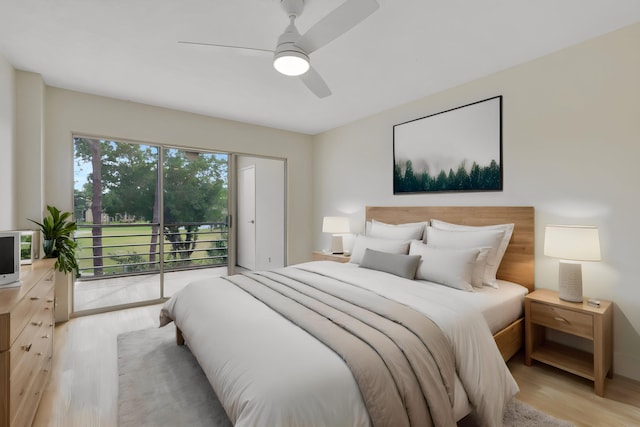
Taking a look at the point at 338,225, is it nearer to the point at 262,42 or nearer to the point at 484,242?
the point at 484,242

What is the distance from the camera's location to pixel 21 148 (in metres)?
2.97

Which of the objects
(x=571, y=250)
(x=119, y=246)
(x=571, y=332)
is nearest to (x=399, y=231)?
(x=571, y=250)

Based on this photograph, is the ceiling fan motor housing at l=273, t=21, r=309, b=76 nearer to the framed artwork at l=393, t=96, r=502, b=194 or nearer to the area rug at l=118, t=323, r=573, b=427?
the framed artwork at l=393, t=96, r=502, b=194

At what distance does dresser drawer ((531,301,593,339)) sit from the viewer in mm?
2123

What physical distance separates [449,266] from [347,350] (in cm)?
149

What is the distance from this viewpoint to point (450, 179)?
10.9 ft

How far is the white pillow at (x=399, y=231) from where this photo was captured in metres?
3.28

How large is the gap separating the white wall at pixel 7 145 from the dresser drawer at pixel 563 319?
440 centimetres

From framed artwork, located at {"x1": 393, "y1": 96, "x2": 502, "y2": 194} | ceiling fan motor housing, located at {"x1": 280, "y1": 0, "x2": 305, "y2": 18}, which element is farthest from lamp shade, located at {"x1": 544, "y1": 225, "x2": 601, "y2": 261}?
ceiling fan motor housing, located at {"x1": 280, "y1": 0, "x2": 305, "y2": 18}

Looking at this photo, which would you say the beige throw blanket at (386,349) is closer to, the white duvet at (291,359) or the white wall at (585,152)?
the white duvet at (291,359)

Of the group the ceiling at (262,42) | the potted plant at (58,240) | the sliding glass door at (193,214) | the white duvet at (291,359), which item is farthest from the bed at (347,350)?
the sliding glass door at (193,214)

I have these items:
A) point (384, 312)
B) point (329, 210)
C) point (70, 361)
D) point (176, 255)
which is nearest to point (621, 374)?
point (384, 312)

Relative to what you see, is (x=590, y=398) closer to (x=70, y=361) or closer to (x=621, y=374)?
(x=621, y=374)

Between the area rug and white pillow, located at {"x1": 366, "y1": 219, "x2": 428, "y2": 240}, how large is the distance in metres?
1.65
